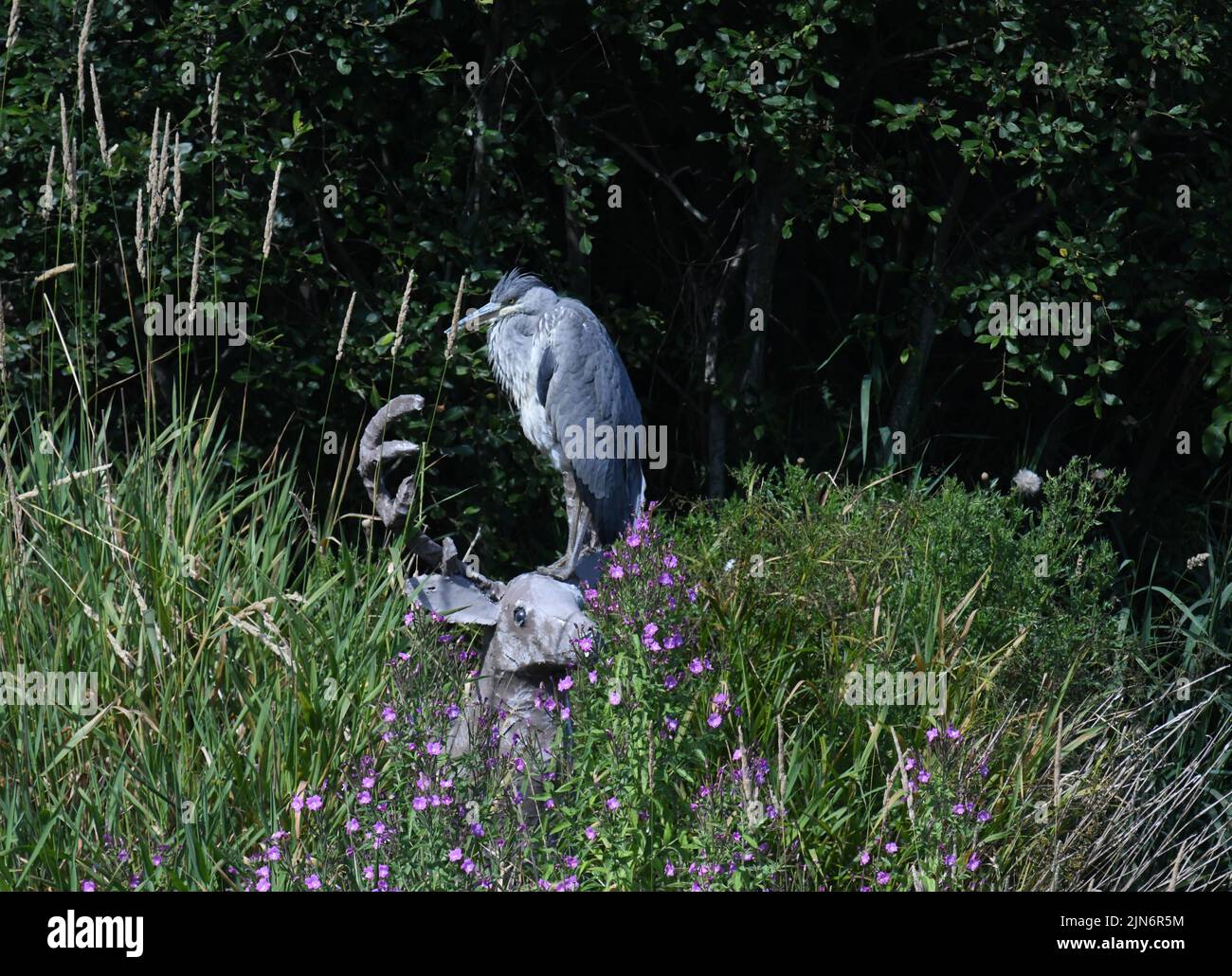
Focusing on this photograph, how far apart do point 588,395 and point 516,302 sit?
42cm

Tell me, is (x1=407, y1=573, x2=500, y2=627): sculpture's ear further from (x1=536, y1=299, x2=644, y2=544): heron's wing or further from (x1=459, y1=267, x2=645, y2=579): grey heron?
(x1=536, y1=299, x2=644, y2=544): heron's wing

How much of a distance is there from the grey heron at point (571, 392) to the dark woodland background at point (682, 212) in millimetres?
524

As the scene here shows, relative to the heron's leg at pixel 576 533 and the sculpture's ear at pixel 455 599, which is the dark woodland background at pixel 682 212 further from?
the sculpture's ear at pixel 455 599

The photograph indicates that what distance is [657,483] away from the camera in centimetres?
630

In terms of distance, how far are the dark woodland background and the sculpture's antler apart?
0.80m

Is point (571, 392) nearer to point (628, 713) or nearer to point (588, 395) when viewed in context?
point (588, 395)

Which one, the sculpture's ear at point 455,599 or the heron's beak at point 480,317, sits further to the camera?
the heron's beak at point 480,317

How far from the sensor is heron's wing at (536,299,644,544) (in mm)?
4629

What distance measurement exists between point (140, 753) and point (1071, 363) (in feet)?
14.0

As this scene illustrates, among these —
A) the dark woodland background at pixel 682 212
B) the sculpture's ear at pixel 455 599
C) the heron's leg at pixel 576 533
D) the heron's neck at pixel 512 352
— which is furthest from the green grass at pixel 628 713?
the dark woodland background at pixel 682 212

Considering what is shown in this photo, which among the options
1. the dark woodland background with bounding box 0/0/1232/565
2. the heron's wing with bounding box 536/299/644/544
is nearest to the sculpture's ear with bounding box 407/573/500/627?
the heron's wing with bounding box 536/299/644/544

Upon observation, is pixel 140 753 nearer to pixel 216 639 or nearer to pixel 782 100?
pixel 216 639

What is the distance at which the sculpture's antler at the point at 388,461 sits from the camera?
4016 millimetres
